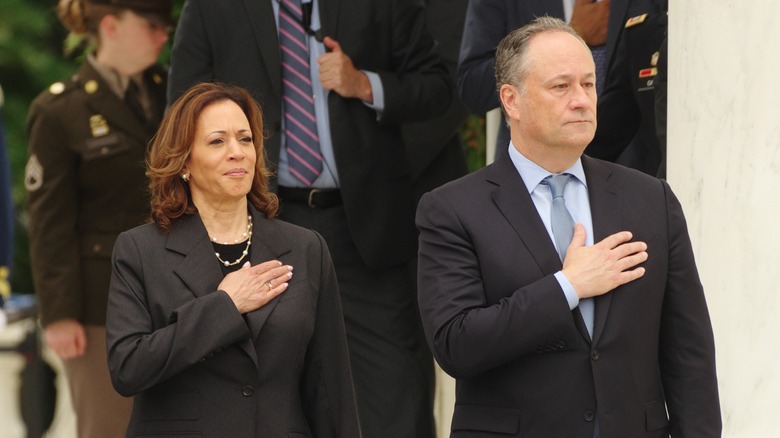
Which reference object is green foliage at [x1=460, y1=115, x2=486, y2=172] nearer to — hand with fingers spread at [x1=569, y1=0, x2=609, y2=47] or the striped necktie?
the striped necktie

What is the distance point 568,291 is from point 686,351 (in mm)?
388

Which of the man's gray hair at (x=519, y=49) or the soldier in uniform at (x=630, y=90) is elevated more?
the man's gray hair at (x=519, y=49)

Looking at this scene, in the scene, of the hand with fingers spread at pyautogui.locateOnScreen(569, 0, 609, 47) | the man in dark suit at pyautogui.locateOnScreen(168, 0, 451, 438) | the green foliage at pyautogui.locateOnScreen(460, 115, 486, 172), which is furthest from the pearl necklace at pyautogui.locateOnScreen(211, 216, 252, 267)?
the green foliage at pyautogui.locateOnScreen(460, 115, 486, 172)

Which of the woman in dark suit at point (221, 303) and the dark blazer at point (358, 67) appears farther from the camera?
the dark blazer at point (358, 67)

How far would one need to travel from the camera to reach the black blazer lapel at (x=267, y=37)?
19.0ft

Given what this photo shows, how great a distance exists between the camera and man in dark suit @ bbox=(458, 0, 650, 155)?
18.0 ft

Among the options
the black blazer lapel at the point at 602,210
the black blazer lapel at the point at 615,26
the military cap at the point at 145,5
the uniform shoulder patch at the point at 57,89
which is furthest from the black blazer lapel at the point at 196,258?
the military cap at the point at 145,5

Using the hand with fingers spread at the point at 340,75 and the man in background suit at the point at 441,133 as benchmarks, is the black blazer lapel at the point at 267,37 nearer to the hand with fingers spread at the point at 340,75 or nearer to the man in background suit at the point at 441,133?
the hand with fingers spread at the point at 340,75

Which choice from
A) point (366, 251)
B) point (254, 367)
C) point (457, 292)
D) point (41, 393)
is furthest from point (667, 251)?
point (41, 393)

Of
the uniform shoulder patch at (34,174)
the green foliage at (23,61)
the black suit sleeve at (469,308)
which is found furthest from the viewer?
the green foliage at (23,61)

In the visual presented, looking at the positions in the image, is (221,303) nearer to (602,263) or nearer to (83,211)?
(602,263)

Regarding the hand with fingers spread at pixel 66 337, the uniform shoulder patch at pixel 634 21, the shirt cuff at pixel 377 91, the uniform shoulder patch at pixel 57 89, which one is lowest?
the hand with fingers spread at pixel 66 337

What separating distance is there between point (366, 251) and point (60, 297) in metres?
1.32

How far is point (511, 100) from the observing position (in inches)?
161
